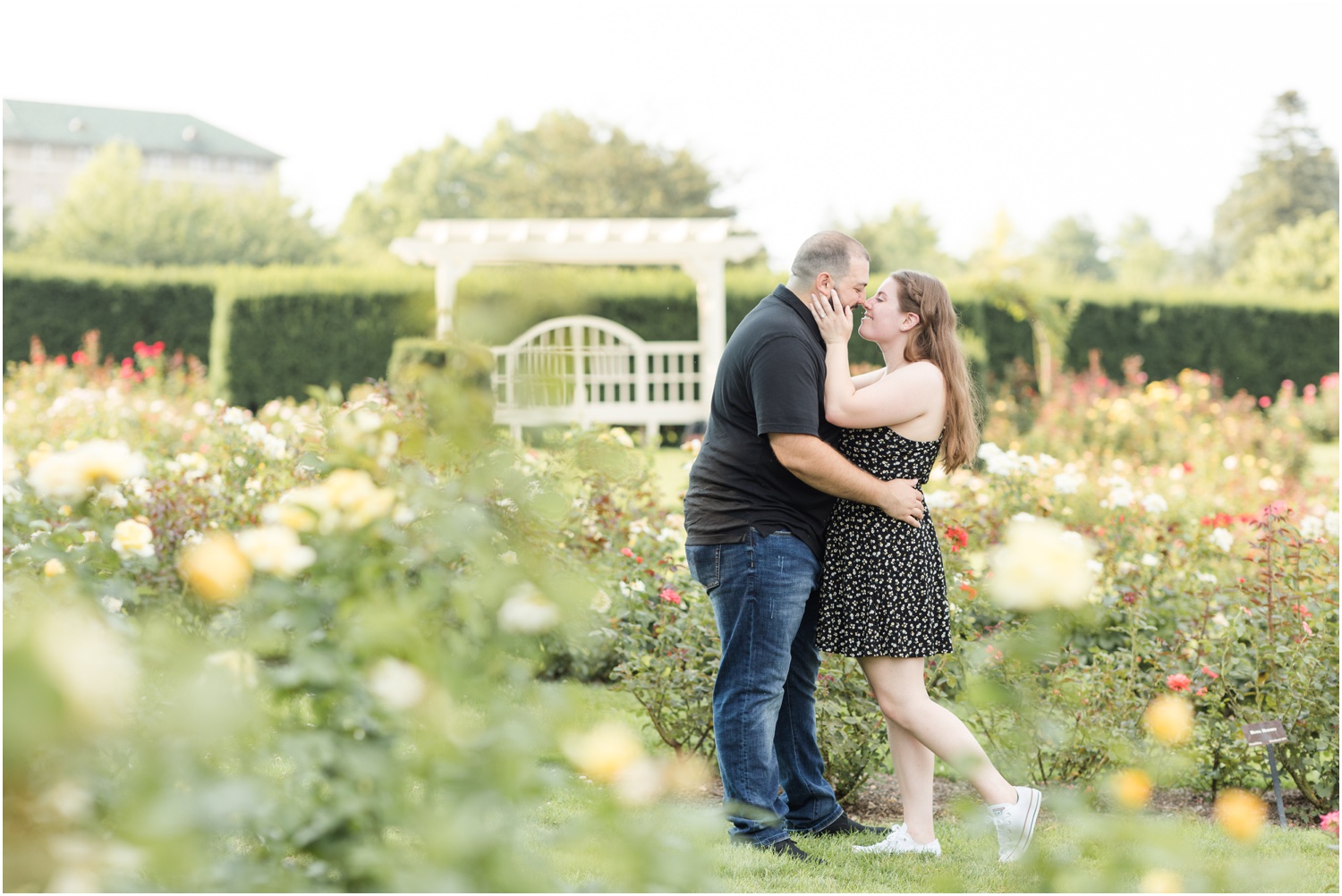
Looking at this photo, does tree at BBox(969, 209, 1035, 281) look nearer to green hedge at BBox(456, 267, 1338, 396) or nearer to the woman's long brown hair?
green hedge at BBox(456, 267, 1338, 396)

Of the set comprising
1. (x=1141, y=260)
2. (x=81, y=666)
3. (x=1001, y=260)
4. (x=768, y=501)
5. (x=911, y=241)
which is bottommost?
(x=768, y=501)

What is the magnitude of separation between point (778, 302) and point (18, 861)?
6.49 feet

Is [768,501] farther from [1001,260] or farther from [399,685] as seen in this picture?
[1001,260]

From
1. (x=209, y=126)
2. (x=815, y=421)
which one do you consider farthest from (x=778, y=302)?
(x=209, y=126)

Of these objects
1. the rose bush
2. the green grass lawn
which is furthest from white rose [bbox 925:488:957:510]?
the rose bush

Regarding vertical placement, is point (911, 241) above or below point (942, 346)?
above

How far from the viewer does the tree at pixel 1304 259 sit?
28598mm

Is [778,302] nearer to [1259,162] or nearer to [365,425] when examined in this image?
[365,425]

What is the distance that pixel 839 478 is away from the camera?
2453 millimetres

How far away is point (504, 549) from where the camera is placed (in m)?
1.28

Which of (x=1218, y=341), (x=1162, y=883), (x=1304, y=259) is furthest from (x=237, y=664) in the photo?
(x=1304, y=259)

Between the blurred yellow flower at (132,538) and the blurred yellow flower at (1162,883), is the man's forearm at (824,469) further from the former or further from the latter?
the blurred yellow flower at (1162,883)

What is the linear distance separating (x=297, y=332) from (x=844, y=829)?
12112mm

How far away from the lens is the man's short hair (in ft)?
8.45
